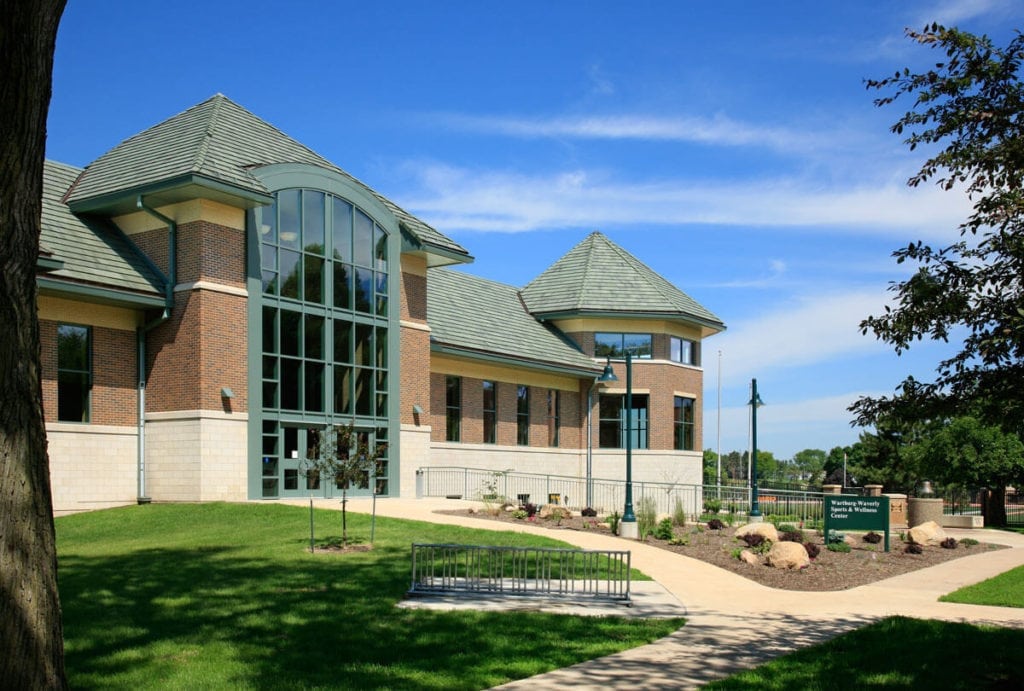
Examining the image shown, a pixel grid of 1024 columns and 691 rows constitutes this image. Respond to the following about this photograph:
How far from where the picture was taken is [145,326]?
2578 cm

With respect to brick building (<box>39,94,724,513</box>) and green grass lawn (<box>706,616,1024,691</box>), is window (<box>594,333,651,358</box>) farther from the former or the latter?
green grass lawn (<box>706,616,1024,691</box>)

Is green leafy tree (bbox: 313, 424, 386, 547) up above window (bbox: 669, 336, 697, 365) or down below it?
below

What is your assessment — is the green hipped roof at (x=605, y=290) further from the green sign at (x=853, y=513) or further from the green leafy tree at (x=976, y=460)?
the green sign at (x=853, y=513)

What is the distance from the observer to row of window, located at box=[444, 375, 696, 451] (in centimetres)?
3560

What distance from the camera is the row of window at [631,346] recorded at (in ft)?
140

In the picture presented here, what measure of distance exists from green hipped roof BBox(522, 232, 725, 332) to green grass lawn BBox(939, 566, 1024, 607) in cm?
2567

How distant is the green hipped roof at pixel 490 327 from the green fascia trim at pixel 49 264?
13.3m

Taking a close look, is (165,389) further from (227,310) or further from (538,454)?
(538,454)

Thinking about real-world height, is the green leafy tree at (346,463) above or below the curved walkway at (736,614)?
above

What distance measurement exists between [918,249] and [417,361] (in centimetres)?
2460

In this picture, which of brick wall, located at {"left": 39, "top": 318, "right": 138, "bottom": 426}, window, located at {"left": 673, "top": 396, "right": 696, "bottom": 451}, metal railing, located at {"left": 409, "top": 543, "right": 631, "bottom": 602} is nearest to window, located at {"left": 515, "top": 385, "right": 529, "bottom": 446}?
window, located at {"left": 673, "top": 396, "right": 696, "bottom": 451}

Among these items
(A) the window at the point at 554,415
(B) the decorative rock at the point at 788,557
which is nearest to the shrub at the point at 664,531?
(B) the decorative rock at the point at 788,557

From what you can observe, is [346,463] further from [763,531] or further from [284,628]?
[763,531]

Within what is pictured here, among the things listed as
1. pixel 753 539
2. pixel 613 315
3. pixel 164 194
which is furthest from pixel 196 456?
pixel 613 315
